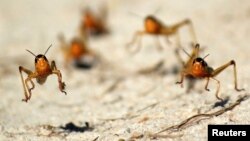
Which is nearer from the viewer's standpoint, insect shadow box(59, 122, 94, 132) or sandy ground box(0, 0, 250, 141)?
sandy ground box(0, 0, 250, 141)

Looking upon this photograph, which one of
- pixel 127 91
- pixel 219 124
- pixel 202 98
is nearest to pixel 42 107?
pixel 127 91

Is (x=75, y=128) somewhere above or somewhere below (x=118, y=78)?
below

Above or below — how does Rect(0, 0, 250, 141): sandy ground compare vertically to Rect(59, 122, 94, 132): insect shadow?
above

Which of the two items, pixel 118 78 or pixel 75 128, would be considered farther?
pixel 118 78

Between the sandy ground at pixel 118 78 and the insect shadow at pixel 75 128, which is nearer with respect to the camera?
the sandy ground at pixel 118 78

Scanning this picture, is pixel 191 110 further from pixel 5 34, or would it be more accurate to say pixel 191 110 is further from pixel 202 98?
pixel 5 34

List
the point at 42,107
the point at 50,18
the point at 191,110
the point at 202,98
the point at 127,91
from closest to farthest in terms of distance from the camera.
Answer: the point at 191,110 → the point at 202,98 → the point at 42,107 → the point at 127,91 → the point at 50,18

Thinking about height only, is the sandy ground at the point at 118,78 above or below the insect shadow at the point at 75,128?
above

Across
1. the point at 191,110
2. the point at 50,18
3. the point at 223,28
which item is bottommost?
the point at 191,110
